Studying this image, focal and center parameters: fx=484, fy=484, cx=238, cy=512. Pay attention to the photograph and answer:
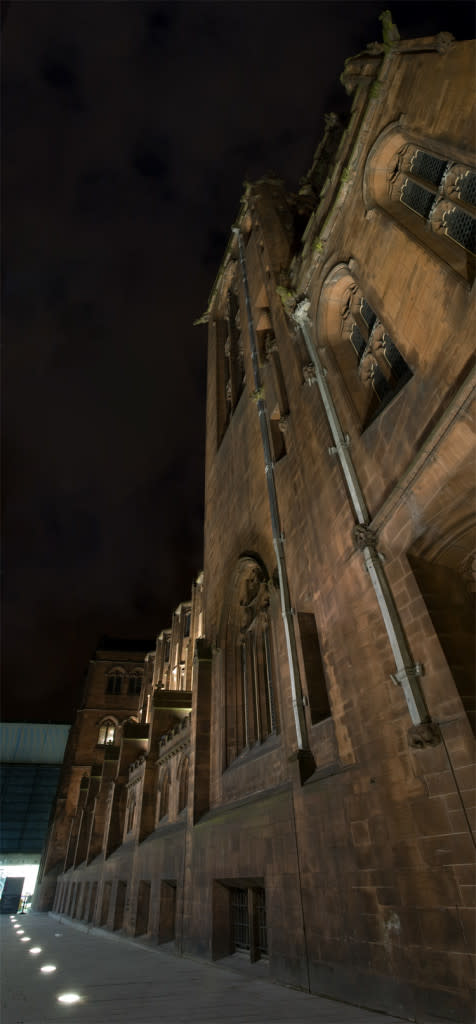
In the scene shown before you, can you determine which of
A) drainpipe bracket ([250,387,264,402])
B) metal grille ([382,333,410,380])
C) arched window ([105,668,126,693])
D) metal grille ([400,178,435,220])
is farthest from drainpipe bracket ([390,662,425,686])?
arched window ([105,668,126,693])

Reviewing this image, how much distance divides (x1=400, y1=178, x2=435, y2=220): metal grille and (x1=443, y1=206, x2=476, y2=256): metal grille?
769 millimetres

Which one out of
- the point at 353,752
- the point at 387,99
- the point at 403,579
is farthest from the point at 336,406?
the point at 353,752

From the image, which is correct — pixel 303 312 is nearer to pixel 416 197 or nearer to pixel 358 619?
pixel 416 197

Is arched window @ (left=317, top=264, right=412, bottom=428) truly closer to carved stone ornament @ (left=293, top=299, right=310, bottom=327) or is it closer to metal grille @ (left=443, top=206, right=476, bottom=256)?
carved stone ornament @ (left=293, top=299, right=310, bottom=327)

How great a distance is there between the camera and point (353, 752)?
7.43 m

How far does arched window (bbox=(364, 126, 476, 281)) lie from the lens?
772 cm

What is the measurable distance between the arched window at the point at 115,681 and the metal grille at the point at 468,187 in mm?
52414

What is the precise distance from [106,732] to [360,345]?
4794 centimetres

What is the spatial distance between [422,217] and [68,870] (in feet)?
142

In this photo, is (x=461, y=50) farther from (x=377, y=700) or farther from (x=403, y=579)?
(x=377, y=700)

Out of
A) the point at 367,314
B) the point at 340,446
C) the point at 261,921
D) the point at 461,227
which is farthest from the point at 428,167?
the point at 261,921

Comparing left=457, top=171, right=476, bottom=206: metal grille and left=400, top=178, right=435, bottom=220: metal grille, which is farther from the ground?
left=400, top=178, right=435, bottom=220: metal grille

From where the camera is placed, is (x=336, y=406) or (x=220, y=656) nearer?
(x=336, y=406)

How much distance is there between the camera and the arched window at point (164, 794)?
17.7 metres
